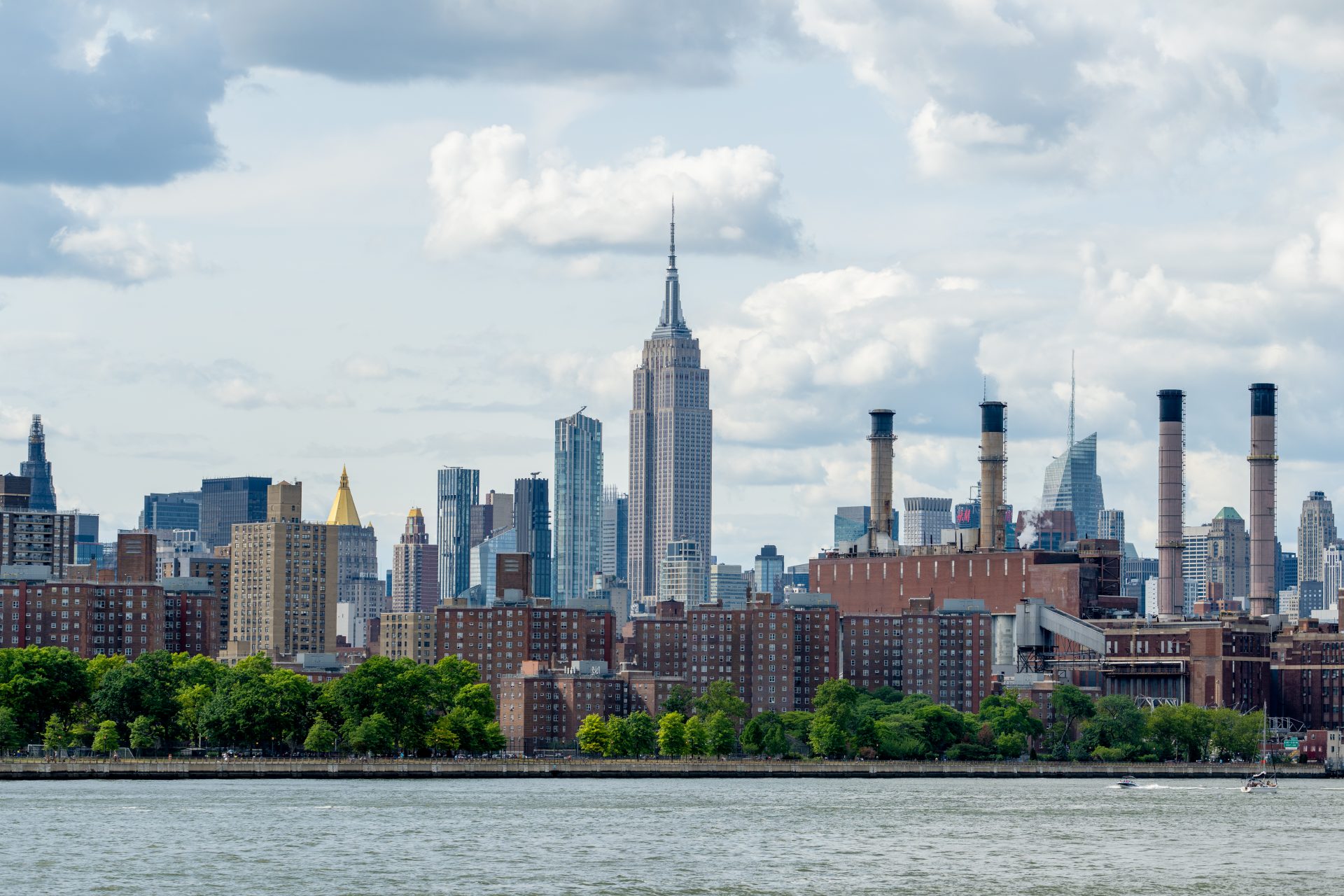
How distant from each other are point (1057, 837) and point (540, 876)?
44551 mm

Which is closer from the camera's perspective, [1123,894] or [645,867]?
[1123,894]

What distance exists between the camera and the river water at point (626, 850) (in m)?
137

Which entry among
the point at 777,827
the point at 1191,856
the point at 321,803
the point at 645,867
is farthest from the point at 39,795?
the point at 1191,856

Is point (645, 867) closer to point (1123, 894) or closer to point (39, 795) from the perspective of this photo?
point (1123, 894)

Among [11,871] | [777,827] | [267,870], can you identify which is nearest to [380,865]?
[267,870]

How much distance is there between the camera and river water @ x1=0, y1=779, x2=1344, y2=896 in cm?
13662

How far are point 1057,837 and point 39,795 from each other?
76766 mm

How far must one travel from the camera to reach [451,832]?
16775 cm

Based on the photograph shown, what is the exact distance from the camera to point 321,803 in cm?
19475

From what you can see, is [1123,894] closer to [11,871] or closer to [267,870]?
[267,870]

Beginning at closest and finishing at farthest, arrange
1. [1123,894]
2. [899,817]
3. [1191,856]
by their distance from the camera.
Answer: [1123,894]
[1191,856]
[899,817]

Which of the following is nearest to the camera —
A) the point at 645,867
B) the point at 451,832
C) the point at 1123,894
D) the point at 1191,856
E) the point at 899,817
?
the point at 1123,894

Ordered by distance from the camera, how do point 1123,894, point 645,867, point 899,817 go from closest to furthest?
point 1123,894 < point 645,867 < point 899,817

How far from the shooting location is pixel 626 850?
6137 inches
